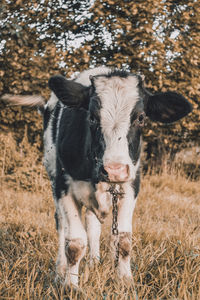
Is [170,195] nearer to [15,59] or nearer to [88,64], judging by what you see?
[88,64]

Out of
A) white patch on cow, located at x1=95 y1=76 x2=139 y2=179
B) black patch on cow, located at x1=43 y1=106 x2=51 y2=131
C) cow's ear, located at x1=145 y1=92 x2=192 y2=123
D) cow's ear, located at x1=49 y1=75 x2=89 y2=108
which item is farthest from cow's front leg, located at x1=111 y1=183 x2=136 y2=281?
black patch on cow, located at x1=43 y1=106 x2=51 y2=131

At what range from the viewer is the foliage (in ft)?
19.3

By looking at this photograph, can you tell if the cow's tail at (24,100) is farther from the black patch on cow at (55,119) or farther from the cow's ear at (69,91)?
the cow's ear at (69,91)

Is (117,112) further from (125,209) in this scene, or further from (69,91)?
(125,209)

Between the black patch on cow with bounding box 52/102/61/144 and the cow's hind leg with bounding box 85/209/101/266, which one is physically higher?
the black patch on cow with bounding box 52/102/61/144

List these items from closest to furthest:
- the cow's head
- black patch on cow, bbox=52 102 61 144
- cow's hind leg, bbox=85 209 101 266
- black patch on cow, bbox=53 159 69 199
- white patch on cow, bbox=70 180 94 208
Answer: the cow's head < white patch on cow, bbox=70 180 94 208 < black patch on cow, bbox=53 159 69 199 < cow's hind leg, bbox=85 209 101 266 < black patch on cow, bbox=52 102 61 144

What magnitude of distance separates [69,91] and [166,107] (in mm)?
704

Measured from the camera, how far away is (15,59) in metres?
5.94

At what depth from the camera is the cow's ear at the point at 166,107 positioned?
2538mm

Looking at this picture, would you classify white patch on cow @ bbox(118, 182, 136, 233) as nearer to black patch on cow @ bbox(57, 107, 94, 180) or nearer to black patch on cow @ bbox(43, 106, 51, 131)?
black patch on cow @ bbox(57, 107, 94, 180)

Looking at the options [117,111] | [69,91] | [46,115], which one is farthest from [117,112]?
[46,115]

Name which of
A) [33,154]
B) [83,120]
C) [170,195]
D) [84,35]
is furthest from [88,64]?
[83,120]

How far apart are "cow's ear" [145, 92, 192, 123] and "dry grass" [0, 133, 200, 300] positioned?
96cm

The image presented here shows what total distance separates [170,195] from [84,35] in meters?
3.28
